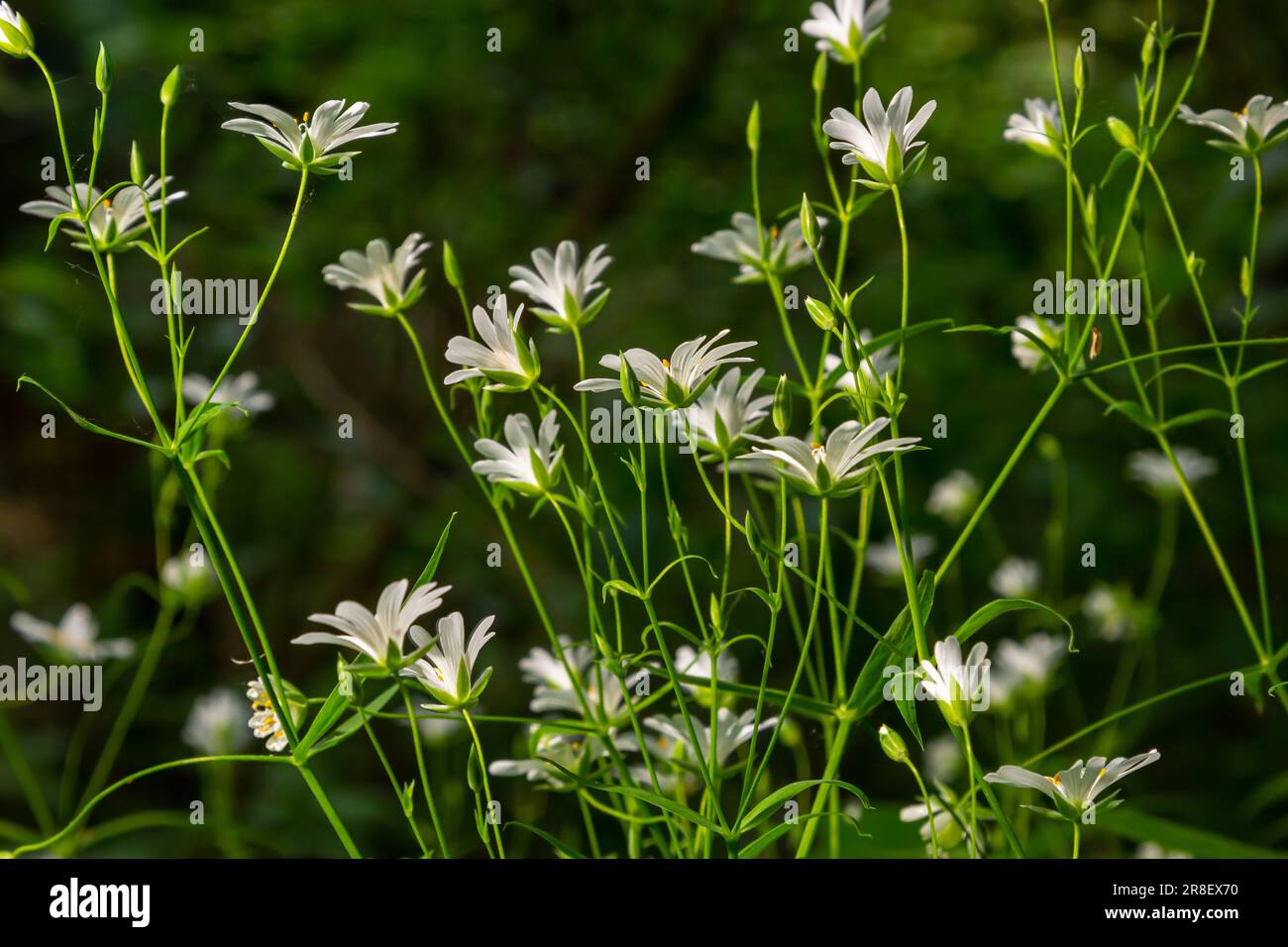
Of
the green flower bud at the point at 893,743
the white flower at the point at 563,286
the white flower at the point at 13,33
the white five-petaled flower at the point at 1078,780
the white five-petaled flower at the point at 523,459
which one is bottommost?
the white five-petaled flower at the point at 1078,780

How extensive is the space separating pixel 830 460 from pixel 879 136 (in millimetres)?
81

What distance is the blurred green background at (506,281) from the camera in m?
0.89

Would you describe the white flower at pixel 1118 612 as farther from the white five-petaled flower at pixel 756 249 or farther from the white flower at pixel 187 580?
the white flower at pixel 187 580

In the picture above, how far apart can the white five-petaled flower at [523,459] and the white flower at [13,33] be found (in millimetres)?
149

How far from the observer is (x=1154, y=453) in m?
0.58

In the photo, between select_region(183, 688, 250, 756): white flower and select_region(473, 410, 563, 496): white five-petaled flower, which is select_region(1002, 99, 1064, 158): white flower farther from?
select_region(183, 688, 250, 756): white flower

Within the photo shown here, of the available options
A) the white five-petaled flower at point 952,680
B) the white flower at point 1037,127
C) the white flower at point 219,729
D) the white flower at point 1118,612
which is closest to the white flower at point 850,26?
the white flower at point 1037,127

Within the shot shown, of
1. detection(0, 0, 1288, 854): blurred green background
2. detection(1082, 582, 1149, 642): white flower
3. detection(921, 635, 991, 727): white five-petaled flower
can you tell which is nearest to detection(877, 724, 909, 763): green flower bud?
detection(921, 635, 991, 727): white five-petaled flower

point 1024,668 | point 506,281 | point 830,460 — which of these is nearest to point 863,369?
point 830,460

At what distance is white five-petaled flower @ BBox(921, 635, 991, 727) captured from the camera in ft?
0.89
